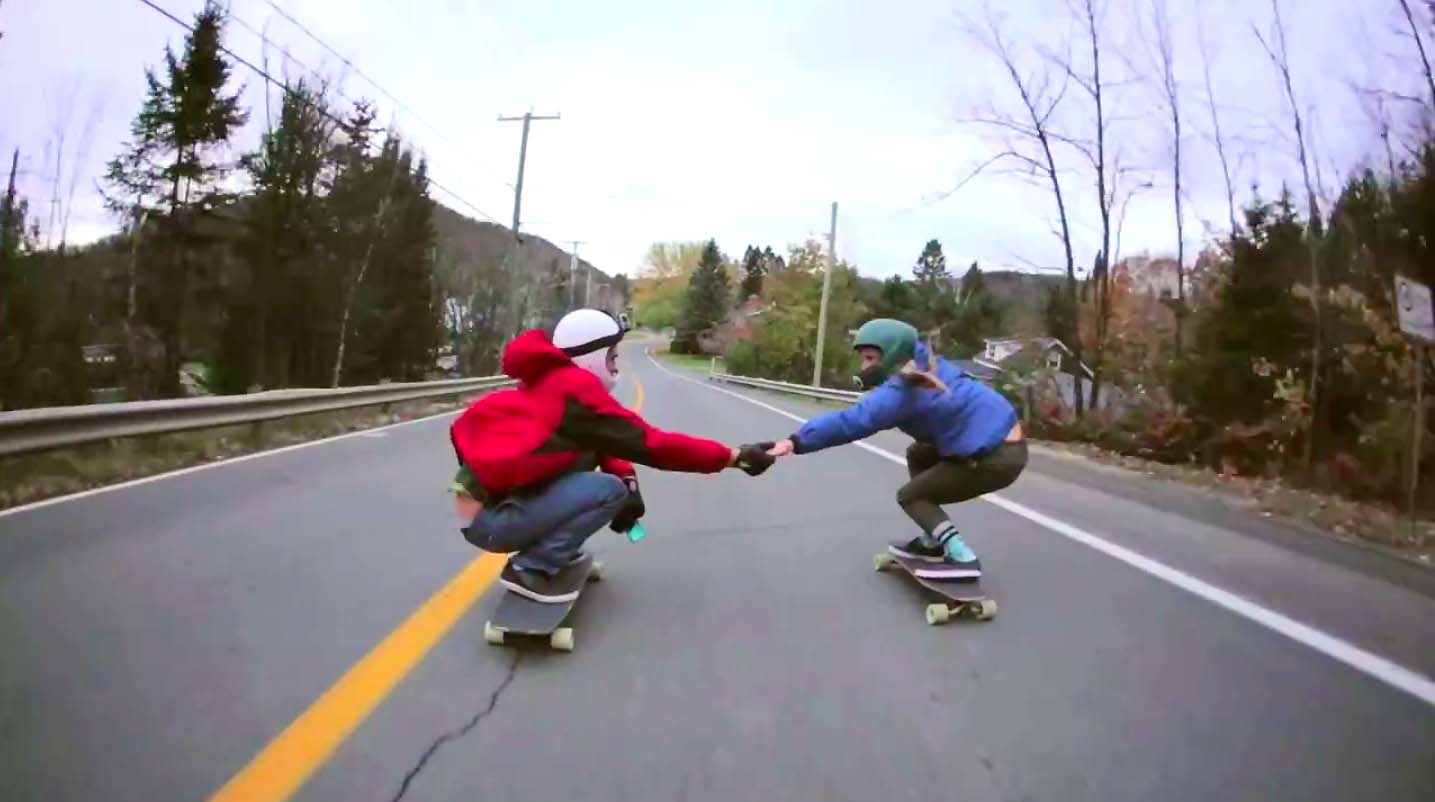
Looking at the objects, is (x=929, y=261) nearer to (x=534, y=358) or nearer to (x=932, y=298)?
(x=932, y=298)

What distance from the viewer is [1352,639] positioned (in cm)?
459

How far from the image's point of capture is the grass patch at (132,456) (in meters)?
8.34

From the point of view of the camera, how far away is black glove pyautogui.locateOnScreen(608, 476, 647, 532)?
14.6 ft

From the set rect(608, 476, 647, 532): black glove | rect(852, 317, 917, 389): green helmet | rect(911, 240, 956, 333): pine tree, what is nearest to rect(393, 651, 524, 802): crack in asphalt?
rect(608, 476, 647, 532): black glove

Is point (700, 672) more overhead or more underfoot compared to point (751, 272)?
more underfoot

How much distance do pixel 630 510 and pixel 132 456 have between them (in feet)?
26.4

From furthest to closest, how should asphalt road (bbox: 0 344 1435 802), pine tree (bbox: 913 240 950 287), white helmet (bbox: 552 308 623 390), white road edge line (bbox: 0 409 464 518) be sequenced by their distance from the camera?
pine tree (bbox: 913 240 950 287)
white road edge line (bbox: 0 409 464 518)
white helmet (bbox: 552 308 623 390)
asphalt road (bbox: 0 344 1435 802)

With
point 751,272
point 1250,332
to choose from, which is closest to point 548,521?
point 1250,332

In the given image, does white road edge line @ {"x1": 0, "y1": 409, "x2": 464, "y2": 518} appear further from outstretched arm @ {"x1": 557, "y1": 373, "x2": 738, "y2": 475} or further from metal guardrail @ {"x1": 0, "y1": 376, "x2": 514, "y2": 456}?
outstretched arm @ {"x1": 557, "y1": 373, "x2": 738, "y2": 475}

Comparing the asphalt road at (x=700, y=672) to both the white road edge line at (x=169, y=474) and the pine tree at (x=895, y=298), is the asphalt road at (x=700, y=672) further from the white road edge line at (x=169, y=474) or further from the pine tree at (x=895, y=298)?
the pine tree at (x=895, y=298)

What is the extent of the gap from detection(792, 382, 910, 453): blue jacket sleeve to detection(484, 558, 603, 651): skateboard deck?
56.2 inches

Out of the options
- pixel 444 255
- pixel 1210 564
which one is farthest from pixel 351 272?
pixel 1210 564

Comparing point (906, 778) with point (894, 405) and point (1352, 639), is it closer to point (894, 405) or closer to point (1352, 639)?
point (894, 405)

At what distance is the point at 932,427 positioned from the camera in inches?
195
